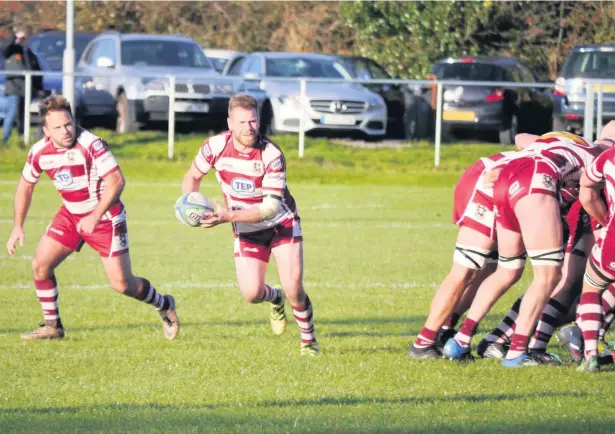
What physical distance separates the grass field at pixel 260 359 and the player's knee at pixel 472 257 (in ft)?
2.04

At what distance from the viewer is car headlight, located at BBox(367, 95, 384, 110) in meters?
23.4

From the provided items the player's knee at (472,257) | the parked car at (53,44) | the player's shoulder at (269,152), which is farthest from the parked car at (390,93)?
the player's knee at (472,257)

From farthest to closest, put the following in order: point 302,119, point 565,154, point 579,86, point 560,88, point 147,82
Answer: point 147,82 < point 560,88 < point 579,86 < point 302,119 < point 565,154

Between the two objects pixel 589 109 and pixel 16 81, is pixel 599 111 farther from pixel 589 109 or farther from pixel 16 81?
pixel 16 81

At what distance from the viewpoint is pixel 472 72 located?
1013 inches

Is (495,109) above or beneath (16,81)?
beneath

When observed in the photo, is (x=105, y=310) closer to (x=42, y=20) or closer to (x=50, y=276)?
(x=50, y=276)

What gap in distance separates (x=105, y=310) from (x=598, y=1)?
77.9ft

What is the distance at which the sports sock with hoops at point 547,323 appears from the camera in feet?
26.9

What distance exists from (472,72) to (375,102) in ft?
10.4

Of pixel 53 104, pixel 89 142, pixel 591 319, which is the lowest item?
pixel 591 319

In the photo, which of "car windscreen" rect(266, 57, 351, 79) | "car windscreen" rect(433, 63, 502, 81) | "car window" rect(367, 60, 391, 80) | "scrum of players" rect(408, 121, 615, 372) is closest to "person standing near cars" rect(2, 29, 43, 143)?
"car windscreen" rect(266, 57, 351, 79)

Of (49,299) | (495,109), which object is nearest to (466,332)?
(49,299)

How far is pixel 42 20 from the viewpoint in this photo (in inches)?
1522
